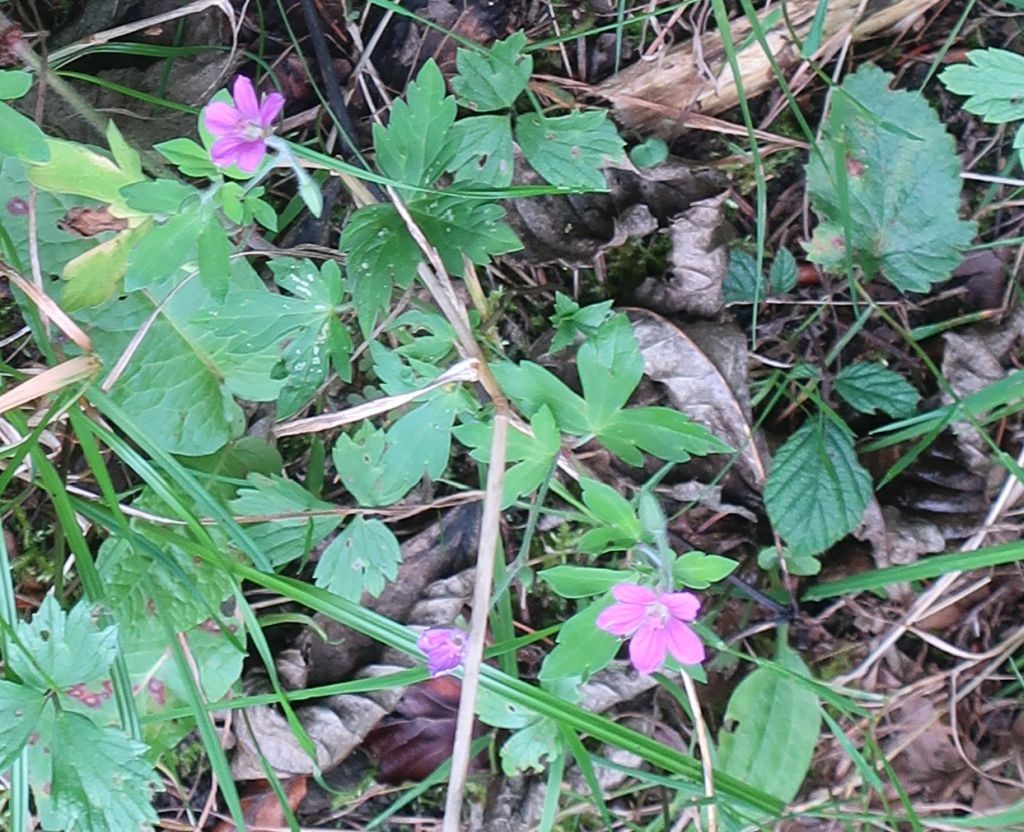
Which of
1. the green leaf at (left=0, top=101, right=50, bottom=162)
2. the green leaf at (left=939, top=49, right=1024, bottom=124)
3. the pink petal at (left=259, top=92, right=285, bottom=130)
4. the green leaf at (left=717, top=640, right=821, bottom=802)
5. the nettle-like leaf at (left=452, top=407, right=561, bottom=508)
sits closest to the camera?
the pink petal at (left=259, top=92, right=285, bottom=130)

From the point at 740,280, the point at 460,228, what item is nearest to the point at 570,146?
the point at 460,228

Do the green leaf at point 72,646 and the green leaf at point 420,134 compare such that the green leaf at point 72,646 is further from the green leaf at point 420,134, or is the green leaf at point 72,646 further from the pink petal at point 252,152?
the green leaf at point 420,134

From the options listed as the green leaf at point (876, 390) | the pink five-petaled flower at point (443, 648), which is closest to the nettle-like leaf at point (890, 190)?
the green leaf at point (876, 390)

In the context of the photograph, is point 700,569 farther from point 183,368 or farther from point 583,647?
point 183,368

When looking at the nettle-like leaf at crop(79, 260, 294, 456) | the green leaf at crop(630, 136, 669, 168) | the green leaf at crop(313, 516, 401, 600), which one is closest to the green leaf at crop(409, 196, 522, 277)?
the nettle-like leaf at crop(79, 260, 294, 456)

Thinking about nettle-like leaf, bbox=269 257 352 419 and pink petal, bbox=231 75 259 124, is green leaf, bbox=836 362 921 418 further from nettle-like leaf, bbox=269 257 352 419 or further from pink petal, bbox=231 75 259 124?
pink petal, bbox=231 75 259 124

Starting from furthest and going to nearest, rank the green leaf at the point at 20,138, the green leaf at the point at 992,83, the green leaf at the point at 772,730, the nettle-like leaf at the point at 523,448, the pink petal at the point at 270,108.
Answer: the green leaf at the point at 772,730, the green leaf at the point at 992,83, the nettle-like leaf at the point at 523,448, the green leaf at the point at 20,138, the pink petal at the point at 270,108
